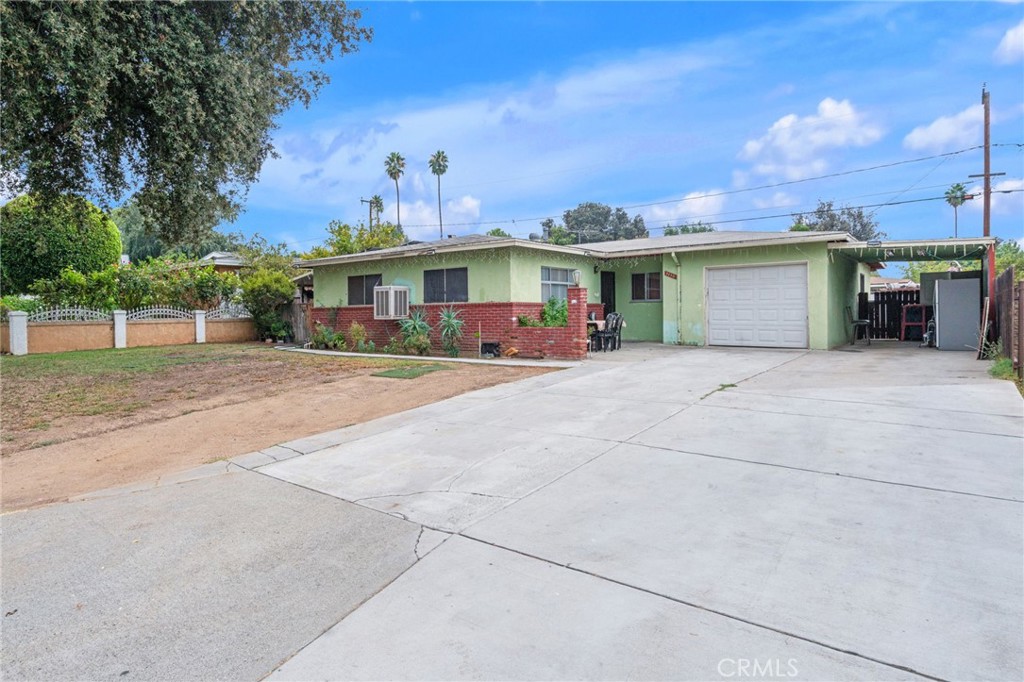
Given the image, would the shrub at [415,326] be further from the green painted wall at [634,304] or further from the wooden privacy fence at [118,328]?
the wooden privacy fence at [118,328]

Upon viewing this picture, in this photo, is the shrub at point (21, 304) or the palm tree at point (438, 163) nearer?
the shrub at point (21, 304)

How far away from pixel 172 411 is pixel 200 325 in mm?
14673

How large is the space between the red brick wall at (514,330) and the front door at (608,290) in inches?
85.7

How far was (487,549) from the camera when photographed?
3.38m

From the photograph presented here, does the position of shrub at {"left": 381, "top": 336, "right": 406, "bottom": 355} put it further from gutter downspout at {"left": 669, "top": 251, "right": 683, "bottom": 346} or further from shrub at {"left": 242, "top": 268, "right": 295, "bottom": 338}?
gutter downspout at {"left": 669, "top": 251, "right": 683, "bottom": 346}

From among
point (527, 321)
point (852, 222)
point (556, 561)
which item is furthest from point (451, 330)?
point (852, 222)

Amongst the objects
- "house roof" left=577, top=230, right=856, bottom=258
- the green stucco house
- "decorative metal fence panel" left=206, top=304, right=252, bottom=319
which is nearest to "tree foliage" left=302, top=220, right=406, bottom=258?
"decorative metal fence panel" left=206, top=304, right=252, bottom=319

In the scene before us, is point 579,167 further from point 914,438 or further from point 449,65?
point 914,438

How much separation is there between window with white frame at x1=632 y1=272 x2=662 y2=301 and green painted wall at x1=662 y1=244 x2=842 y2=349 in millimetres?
763

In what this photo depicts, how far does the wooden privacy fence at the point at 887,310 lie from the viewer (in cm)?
1875

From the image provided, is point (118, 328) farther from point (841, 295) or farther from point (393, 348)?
point (841, 295)

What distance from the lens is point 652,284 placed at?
1777 cm

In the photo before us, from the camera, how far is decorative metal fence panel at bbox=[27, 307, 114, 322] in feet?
58.2

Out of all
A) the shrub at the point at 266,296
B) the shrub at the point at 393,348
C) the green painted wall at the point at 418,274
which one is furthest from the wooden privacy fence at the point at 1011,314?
the shrub at the point at 266,296
